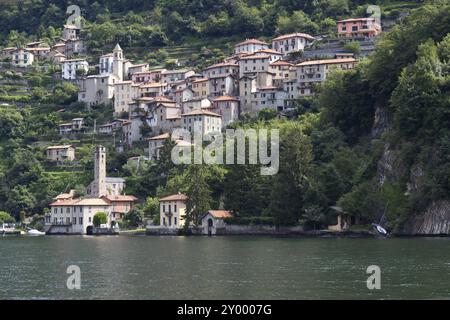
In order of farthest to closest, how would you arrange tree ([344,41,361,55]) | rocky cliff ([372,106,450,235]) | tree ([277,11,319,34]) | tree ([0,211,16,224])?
1. tree ([277,11,319,34])
2. tree ([344,41,361,55])
3. tree ([0,211,16,224])
4. rocky cliff ([372,106,450,235])

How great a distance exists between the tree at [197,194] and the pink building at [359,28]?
45.3m

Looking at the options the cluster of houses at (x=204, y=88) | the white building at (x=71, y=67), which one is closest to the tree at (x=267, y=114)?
the cluster of houses at (x=204, y=88)

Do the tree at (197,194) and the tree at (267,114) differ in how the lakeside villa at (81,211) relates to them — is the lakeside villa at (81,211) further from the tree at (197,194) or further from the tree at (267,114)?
the tree at (267,114)

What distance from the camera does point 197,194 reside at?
90.8 m

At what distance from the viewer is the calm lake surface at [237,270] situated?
125ft

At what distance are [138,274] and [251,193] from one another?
142 ft

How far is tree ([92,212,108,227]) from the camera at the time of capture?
10343 cm

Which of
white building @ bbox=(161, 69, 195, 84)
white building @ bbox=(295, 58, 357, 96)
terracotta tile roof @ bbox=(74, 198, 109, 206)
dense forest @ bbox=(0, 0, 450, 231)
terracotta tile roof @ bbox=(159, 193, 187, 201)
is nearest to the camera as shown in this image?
dense forest @ bbox=(0, 0, 450, 231)

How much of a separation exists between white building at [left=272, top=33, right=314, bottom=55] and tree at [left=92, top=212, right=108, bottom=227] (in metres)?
39.3

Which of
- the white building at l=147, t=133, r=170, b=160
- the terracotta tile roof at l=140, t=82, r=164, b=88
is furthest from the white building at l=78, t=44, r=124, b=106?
the white building at l=147, t=133, r=170, b=160

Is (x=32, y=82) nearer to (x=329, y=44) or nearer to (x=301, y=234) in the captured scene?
(x=329, y=44)

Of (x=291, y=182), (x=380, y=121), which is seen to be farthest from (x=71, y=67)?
(x=291, y=182)

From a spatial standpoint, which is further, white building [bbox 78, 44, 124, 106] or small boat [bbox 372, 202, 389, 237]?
white building [bbox 78, 44, 124, 106]

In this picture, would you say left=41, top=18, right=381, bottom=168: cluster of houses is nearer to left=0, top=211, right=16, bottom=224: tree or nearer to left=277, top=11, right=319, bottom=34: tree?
left=277, top=11, right=319, bottom=34: tree
